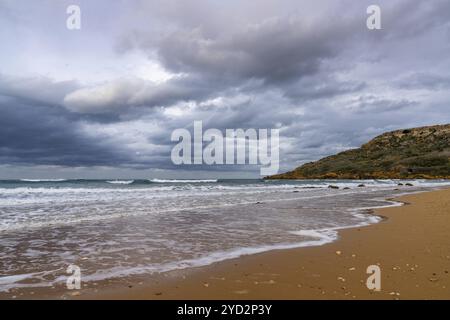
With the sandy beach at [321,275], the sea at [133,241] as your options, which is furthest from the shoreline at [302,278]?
the sea at [133,241]

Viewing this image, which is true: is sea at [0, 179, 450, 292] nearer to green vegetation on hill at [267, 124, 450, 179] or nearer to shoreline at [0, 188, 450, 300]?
shoreline at [0, 188, 450, 300]

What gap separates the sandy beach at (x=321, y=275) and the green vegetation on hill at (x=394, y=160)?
10517 centimetres

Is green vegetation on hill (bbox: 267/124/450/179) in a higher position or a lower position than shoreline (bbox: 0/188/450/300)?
higher

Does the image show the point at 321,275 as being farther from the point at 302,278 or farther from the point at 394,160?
the point at 394,160

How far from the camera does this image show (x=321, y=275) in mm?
6098

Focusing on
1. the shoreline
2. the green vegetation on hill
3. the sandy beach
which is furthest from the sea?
the green vegetation on hill

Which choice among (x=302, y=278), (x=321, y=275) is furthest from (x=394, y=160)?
(x=302, y=278)

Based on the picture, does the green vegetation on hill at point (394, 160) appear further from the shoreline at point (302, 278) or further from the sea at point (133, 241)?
the shoreline at point (302, 278)

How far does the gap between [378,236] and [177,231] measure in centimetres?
646

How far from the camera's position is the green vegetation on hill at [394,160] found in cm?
10762

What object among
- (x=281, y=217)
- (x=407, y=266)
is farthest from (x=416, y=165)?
(x=407, y=266)

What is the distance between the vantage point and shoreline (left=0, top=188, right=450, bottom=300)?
16.8 ft

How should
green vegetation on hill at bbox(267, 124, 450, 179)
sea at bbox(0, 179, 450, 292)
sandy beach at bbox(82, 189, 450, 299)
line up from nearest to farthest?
sandy beach at bbox(82, 189, 450, 299), sea at bbox(0, 179, 450, 292), green vegetation on hill at bbox(267, 124, 450, 179)
